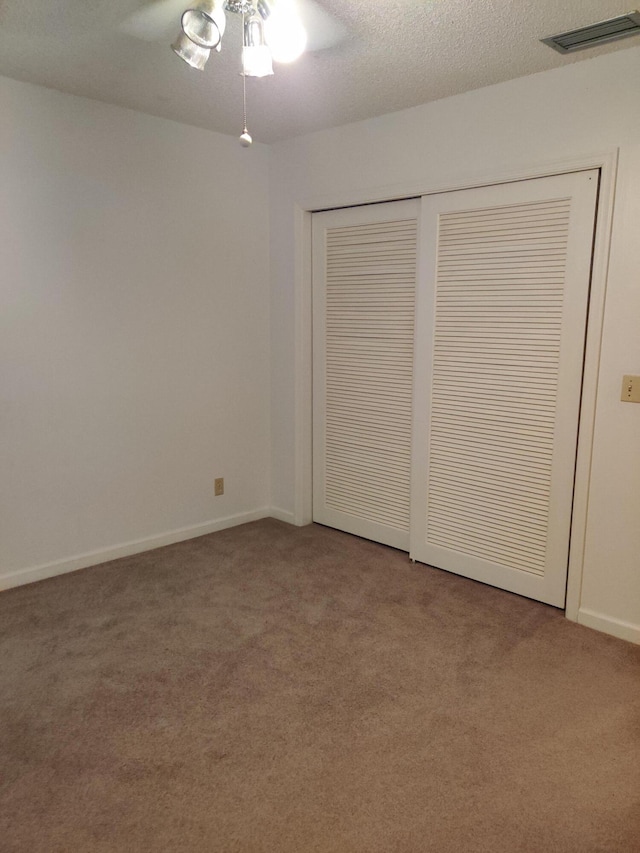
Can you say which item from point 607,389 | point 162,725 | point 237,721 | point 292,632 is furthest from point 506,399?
point 162,725

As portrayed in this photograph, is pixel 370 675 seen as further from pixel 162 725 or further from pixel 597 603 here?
pixel 597 603

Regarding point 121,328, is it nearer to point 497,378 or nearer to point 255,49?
point 255,49

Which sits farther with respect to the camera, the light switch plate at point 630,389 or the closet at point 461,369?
the closet at point 461,369

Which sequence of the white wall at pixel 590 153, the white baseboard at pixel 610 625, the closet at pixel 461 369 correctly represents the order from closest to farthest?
1. the white wall at pixel 590 153
2. the white baseboard at pixel 610 625
3. the closet at pixel 461 369

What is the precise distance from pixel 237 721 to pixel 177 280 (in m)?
2.35

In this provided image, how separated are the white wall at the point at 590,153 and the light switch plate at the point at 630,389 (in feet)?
0.09

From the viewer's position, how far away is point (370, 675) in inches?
90.9

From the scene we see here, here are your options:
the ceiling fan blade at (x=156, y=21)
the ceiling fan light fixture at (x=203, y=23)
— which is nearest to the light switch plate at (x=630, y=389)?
the ceiling fan light fixture at (x=203, y=23)

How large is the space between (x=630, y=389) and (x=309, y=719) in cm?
177

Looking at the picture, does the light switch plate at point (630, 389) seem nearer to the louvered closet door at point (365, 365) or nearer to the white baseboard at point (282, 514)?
the louvered closet door at point (365, 365)

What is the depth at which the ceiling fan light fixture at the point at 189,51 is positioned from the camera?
76.2 inches

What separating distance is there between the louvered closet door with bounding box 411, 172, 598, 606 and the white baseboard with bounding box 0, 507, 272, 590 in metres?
1.25

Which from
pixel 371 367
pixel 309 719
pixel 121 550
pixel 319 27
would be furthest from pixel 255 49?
pixel 121 550

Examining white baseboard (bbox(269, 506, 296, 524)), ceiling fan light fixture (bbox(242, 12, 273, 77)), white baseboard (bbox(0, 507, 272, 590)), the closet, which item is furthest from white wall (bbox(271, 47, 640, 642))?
white baseboard (bbox(0, 507, 272, 590))
